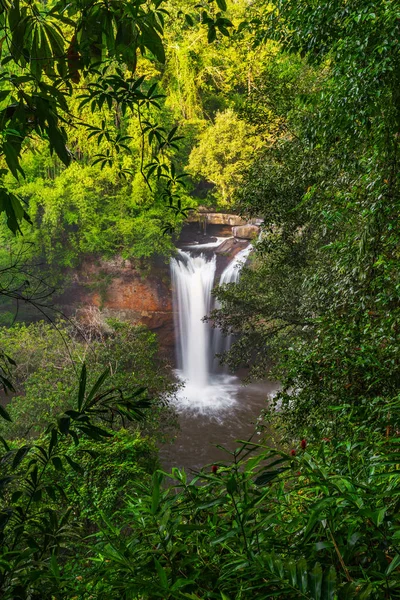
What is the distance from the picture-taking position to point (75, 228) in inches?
598

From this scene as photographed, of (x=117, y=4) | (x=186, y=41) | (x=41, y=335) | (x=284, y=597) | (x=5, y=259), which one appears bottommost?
Result: (x=41, y=335)

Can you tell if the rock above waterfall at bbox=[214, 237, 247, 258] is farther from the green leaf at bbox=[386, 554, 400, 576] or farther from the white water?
the green leaf at bbox=[386, 554, 400, 576]

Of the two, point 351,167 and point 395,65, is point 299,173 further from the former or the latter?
point 395,65

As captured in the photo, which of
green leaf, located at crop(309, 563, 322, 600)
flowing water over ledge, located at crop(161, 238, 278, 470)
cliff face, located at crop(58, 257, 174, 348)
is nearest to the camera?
green leaf, located at crop(309, 563, 322, 600)

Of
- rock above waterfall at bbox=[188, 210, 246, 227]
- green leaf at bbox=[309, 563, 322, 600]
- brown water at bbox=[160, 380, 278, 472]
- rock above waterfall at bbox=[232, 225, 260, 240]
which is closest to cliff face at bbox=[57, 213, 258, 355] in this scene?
rock above waterfall at bbox=[232, 225, 260, 240]

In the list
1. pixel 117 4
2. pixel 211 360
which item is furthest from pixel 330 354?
pixel 211 360

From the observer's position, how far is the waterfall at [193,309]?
14.7 m

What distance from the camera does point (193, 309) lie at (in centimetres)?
1480

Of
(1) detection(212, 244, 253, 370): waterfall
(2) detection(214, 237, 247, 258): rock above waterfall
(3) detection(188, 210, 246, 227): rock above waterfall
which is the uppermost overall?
(3) detection(188, 210, 246, 227): rock above waterfall

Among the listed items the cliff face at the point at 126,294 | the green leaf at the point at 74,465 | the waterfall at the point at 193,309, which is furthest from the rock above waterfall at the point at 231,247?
the green leaf at the point at 74,465

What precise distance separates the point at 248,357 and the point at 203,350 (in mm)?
7344

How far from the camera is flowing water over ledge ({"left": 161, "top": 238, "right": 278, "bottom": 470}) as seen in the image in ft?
40.0

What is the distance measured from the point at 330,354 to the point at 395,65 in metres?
A: 1.68

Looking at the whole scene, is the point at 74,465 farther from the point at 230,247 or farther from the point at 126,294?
the point at 230,247
